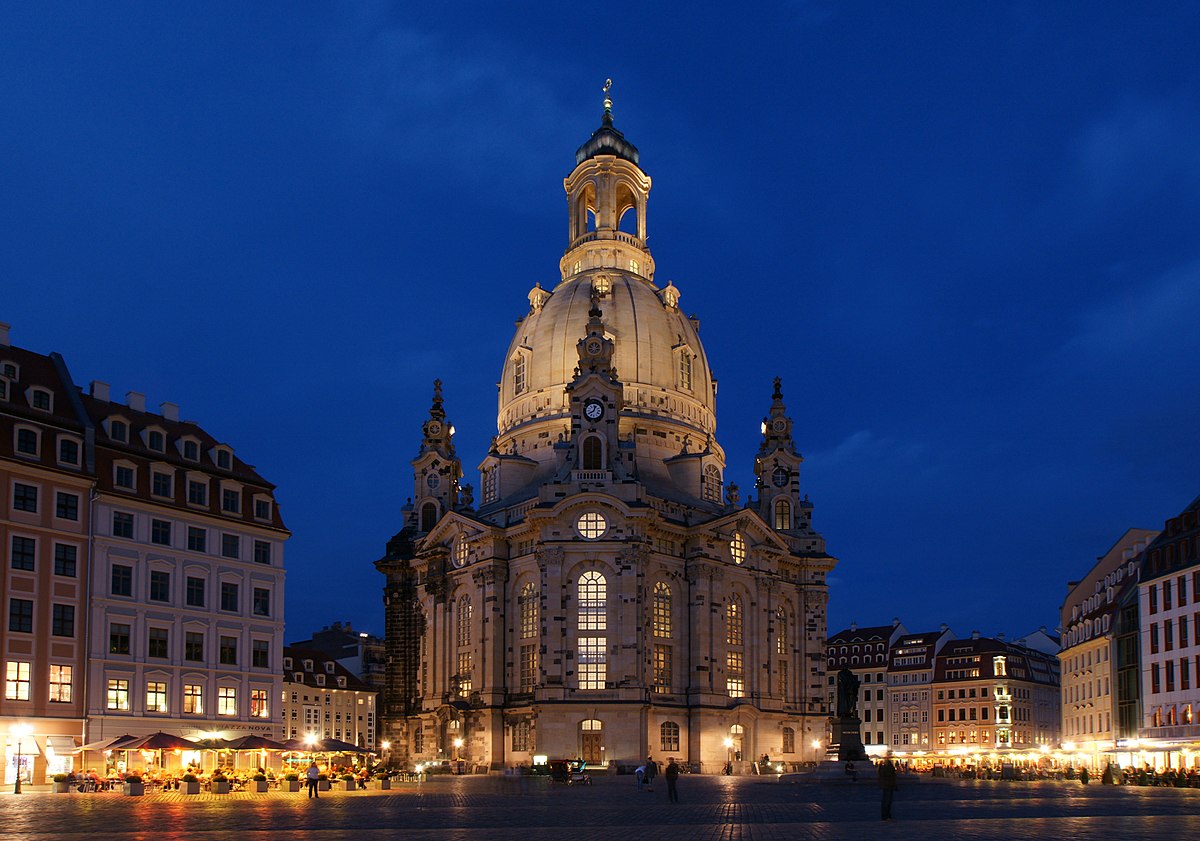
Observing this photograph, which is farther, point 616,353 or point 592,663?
point 616,353

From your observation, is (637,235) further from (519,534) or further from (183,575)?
(183,575)

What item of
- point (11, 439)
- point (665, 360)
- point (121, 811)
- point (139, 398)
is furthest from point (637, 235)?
point (121, 811)

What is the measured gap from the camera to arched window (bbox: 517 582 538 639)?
363 ft

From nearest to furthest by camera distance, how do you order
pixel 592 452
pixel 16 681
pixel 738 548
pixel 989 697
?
pixel 16 681 → pixel 592 452 → pixel 738 548 → pixel 989 697

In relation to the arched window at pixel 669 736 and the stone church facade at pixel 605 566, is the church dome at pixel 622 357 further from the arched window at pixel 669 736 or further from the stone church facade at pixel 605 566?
the arched window at pixel 669 736

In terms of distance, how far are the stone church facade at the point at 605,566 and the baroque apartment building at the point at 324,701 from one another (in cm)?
2052

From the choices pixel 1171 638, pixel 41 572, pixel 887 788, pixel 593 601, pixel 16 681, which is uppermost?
pixel 41 572

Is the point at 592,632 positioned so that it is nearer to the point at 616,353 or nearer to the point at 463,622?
the point at 463,622

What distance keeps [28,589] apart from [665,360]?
6938 centimetres

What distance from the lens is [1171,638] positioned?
95.1m

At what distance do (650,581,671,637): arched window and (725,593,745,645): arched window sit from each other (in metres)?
6.19

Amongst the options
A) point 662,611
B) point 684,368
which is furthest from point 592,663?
point 684,368

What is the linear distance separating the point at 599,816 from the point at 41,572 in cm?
3784

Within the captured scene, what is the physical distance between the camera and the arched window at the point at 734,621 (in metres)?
116
